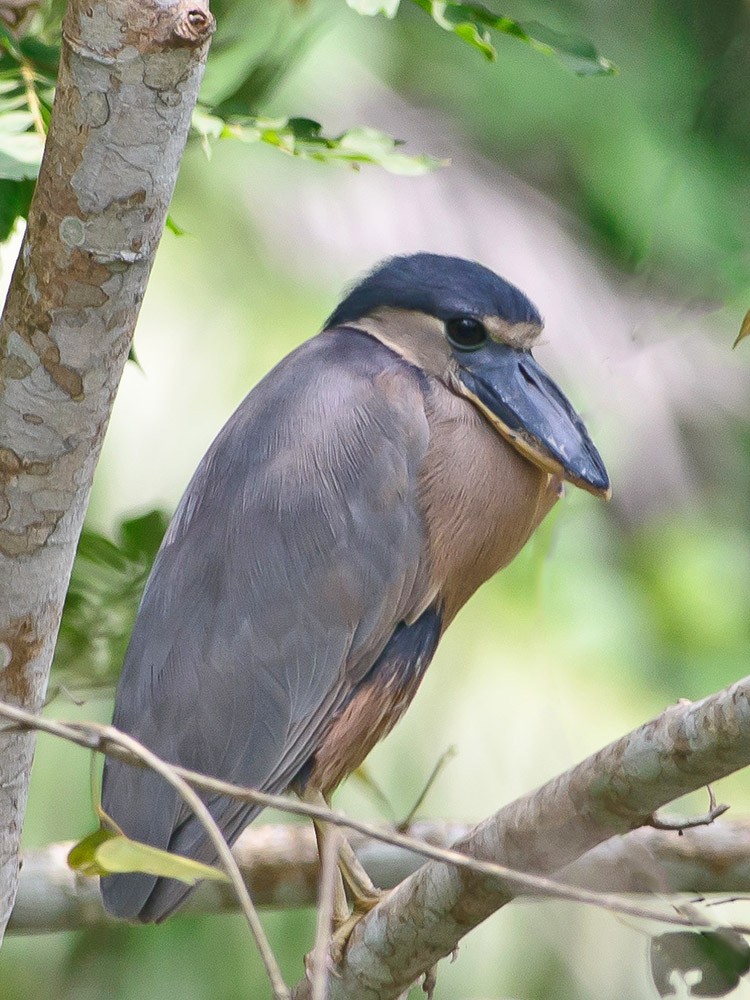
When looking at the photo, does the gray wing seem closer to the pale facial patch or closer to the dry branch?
the pale facial patch

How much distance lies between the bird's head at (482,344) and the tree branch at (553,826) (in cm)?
66

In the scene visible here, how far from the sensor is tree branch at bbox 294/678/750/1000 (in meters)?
1.05

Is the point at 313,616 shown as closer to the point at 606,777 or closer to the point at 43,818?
the point at 606,777

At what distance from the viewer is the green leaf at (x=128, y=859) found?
3.01ft

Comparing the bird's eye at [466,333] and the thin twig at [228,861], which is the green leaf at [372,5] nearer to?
the bird's eye at [466,333]

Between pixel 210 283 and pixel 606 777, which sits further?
pixel 210 283

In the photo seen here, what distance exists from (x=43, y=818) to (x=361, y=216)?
1.67 m

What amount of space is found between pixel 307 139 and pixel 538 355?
1886 mm

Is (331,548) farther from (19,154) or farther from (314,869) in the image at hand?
(19,154)

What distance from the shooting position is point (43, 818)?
265 cm

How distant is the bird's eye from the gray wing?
10cm

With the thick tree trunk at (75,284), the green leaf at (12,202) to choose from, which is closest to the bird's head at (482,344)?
the green leaf at (12,202)

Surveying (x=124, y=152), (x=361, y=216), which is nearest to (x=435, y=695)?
(x=361, y=216)

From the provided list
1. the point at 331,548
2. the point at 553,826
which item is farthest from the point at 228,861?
the point at 331,548
